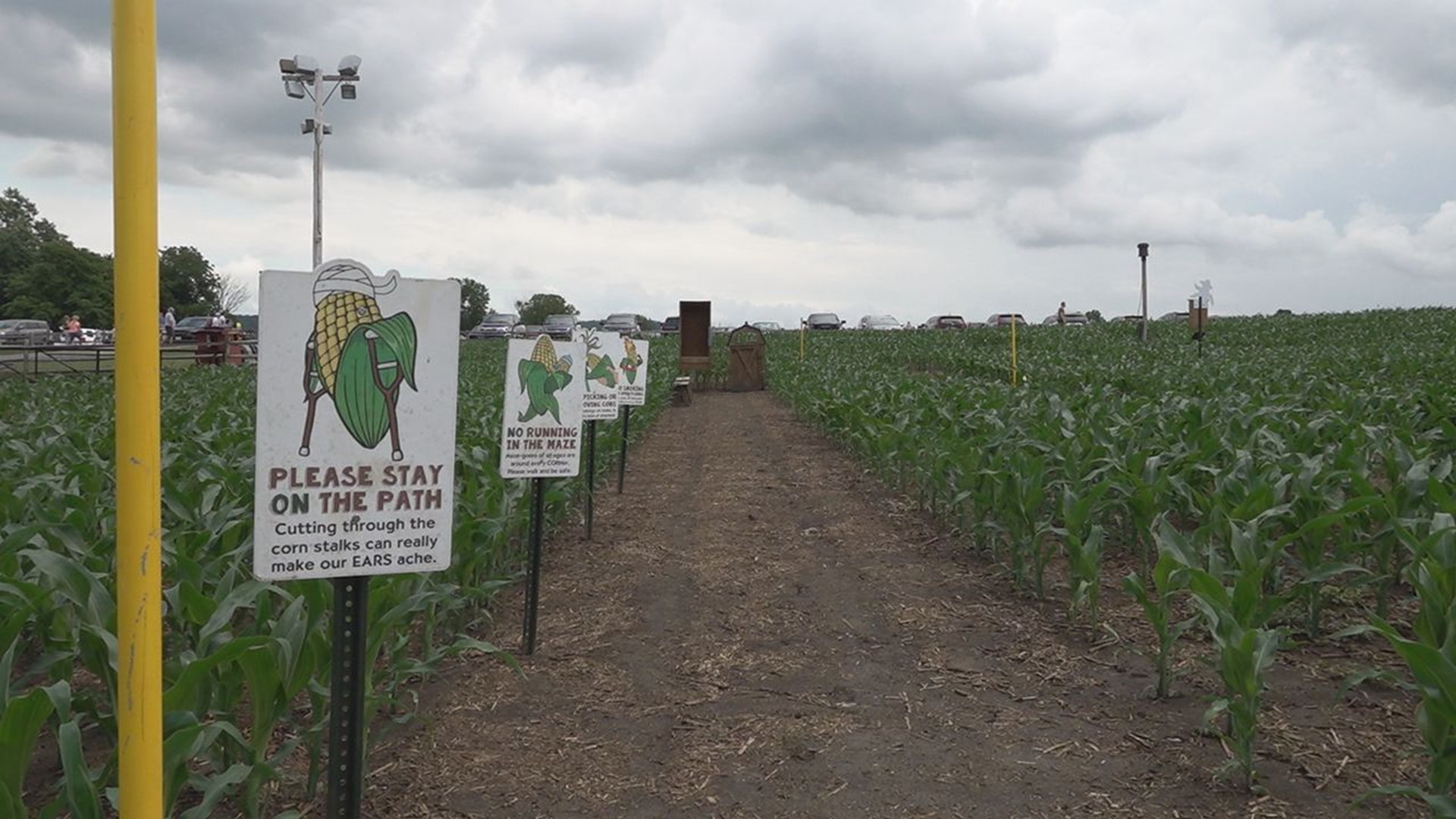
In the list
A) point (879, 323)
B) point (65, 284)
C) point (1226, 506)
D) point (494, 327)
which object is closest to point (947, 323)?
point (879, 323)

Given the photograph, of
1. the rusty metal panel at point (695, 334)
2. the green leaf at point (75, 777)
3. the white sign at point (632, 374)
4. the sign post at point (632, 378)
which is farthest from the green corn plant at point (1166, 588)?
the rusty metal panel at point (695, 334)

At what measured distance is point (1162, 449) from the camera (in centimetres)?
624

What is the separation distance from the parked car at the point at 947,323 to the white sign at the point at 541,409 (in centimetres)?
3747

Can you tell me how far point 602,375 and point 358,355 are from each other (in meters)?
4.86

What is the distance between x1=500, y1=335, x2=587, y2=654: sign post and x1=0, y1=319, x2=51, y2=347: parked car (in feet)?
94.0

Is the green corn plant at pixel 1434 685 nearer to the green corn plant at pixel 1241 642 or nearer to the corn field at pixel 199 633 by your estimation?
the green corn plant at pixel 1241 642

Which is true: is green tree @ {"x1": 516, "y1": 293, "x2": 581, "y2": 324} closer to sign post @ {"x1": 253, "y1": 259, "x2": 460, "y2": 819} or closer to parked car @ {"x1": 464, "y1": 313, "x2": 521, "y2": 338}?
parked car @ {"x1": 464, "y1": 313, "x2": 521, "y2": 338}

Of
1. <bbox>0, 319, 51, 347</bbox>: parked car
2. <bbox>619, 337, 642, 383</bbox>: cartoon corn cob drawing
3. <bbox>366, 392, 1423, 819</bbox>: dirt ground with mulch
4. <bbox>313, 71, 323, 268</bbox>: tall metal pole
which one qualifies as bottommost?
<bbox>366, 392, 1423, 819</bbox>: dirt ground with mulch

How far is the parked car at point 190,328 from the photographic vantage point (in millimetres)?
30636

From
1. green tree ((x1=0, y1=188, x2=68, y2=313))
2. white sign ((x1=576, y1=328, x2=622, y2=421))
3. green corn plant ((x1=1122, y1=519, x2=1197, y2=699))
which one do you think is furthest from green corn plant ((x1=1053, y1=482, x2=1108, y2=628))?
green tree ((x1=0, y1=188, x2=68, y2=313))

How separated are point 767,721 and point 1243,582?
6.17 ft

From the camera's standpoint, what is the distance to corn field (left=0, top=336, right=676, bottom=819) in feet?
7.84

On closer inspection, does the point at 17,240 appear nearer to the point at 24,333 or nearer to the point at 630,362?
the point at 24,333

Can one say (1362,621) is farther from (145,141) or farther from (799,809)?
(145,141)
